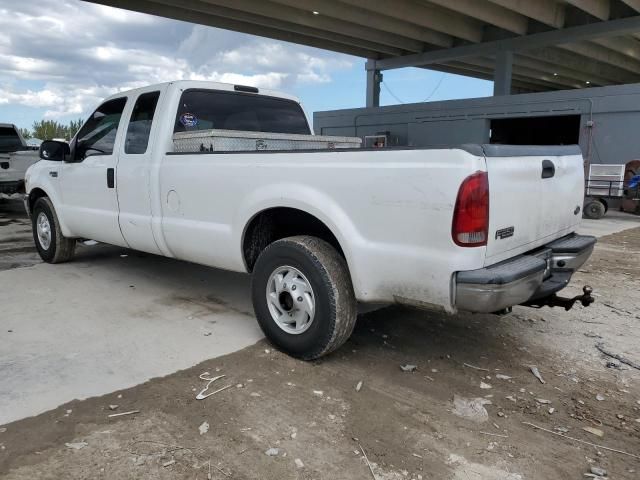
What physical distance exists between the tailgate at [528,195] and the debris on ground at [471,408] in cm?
87

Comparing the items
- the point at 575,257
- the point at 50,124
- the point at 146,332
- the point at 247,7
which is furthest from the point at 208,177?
the point at 50,124

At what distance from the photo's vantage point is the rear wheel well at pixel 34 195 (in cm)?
644

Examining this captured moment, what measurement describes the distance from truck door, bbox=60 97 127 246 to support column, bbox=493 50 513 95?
19969 mm

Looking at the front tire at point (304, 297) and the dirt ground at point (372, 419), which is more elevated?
the front tire at point (304, 297)

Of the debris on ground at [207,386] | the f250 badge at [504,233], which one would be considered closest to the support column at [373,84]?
the f250 badge at [504,233]

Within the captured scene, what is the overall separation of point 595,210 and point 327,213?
12.6 meters

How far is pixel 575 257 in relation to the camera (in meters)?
3.64

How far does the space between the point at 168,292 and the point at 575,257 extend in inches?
147

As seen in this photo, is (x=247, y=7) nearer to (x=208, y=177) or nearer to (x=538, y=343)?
(x=208, y=177)

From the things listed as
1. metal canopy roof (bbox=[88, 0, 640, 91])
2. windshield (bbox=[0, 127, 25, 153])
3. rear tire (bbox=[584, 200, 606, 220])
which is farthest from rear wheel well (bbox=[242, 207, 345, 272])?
metal canopy roof (bbox=[88, 0, 640, 91])

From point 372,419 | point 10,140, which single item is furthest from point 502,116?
point 372,419

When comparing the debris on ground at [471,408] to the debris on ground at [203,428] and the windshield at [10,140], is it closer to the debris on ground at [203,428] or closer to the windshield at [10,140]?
the debris on ground at [203,428]

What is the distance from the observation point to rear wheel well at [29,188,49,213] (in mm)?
6436

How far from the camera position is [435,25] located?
19.3 meters
